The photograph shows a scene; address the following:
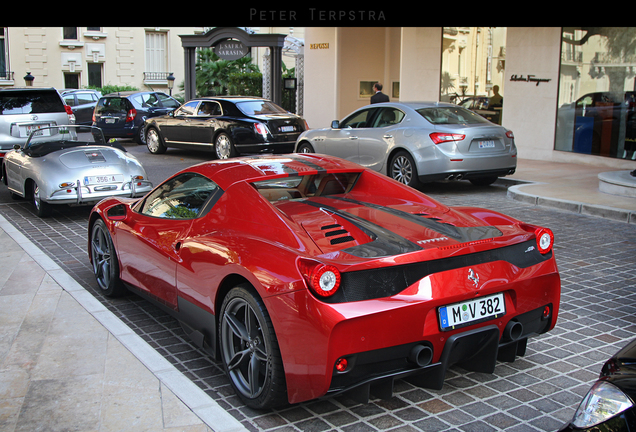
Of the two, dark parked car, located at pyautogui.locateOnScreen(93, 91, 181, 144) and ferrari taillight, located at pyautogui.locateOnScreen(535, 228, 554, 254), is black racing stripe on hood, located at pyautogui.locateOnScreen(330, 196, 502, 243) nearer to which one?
ferrari taillight, located at pyautogui.locateOnScreen(535, 228, 554, 254)

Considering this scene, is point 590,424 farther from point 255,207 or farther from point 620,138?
point 620,138

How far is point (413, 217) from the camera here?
4.20 metres

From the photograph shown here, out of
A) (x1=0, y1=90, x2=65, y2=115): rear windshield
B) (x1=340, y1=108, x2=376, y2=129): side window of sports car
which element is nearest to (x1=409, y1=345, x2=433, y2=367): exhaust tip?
(x1=340, y1=108, x2=376, y2=129): side window of sports car

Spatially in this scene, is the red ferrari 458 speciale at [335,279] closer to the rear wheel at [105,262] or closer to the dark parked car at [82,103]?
the rear wheel at [105,262]

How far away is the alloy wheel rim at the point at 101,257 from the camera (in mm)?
5746

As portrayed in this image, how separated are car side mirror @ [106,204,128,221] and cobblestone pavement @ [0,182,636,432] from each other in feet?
2.61

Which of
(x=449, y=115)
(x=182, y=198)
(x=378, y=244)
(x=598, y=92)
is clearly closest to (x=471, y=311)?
(x=378, y=244)

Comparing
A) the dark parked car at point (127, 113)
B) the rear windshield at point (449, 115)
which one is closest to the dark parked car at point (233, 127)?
the dark parked car at point (127, 113)

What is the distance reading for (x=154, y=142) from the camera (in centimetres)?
1869

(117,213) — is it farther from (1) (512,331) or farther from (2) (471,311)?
(1) (512,331)

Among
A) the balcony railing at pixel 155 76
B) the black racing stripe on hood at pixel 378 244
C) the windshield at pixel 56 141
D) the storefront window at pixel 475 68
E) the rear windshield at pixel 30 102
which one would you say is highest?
the balcony railing at pixel 155 76

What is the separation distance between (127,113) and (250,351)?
1942 centimetres

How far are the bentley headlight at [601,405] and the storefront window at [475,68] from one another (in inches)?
633
